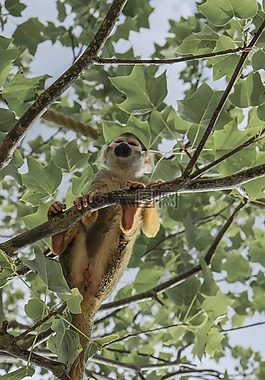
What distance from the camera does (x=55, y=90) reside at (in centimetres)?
99

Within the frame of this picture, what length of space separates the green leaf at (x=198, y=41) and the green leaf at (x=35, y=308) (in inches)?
20.0

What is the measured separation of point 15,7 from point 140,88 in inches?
24.0

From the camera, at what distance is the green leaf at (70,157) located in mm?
1451

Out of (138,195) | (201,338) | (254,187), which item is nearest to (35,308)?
(138,195)

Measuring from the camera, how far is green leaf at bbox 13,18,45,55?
1719 millimetres

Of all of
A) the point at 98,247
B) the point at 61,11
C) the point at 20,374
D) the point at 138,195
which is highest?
the point at 61,11

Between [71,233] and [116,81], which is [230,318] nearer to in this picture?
[71,233]

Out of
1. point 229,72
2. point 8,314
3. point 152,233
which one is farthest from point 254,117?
point 8,314

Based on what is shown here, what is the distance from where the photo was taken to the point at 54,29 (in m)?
1.97

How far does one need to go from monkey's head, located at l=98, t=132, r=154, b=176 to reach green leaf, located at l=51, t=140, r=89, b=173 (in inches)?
7.9

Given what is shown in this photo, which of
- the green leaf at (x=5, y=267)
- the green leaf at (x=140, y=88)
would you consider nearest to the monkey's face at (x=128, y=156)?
the green leaf at (x=140, y=88)

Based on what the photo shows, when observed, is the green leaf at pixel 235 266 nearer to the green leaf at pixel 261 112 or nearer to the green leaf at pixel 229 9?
the green leaf at pixel 261 112

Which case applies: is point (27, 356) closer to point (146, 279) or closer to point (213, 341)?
point (213, 341)

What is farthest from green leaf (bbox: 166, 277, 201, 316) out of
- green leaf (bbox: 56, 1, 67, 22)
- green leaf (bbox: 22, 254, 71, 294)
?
green leaf (bbox: 56, 1, 67, 22)
